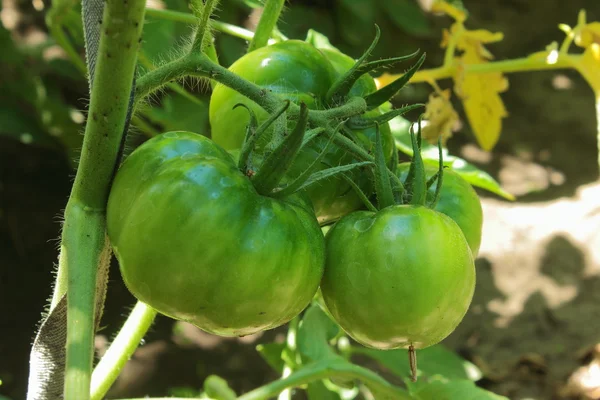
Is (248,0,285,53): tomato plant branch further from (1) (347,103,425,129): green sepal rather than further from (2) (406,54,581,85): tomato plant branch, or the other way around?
(2) (406,54,581,85): tomato plant branch

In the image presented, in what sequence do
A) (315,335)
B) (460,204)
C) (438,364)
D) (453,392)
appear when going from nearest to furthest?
(460,204) < (453,392) < (315,335) < (438,364)

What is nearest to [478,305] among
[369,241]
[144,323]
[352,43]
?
[352,43]

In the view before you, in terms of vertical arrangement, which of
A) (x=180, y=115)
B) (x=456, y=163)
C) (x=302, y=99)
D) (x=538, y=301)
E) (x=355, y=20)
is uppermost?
(x=355, y=20)

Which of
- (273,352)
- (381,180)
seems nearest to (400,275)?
(381,180)

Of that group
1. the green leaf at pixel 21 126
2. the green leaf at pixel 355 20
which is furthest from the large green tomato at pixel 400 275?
the green leaf at pixel 355 20

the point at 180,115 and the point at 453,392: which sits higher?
the point at 180,115

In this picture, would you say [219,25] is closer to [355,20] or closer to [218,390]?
[218,390]

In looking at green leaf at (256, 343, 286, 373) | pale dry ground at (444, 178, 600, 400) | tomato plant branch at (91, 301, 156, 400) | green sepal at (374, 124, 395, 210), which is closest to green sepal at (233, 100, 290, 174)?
green sepal at (374, 124, 395, 210)
